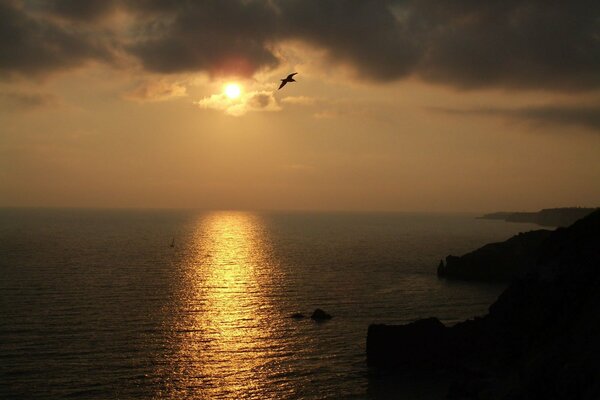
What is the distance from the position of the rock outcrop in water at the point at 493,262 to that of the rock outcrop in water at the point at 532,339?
57726 millimetres

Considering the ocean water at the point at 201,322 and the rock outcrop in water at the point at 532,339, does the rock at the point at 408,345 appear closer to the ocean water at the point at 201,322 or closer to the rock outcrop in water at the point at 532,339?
the rock outcrop in water at the point at 532,339

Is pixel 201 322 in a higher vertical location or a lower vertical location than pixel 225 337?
Result: higher

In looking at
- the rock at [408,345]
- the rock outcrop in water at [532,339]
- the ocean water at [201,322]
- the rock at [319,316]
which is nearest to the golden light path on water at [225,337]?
the ocean water at [201,322]

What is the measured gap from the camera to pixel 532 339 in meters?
40.7

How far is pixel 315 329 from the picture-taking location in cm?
5872

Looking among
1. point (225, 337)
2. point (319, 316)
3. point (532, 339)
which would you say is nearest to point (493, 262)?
point (319, 316)

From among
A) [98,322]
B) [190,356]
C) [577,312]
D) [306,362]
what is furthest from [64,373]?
[577,312]

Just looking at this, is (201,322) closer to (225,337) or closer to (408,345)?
(225,337)

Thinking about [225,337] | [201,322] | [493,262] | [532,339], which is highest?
[532,339]

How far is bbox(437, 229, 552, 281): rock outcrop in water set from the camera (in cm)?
10306

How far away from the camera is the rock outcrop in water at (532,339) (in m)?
31.5

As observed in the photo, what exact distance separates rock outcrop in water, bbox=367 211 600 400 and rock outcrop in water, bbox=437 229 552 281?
57.7 m

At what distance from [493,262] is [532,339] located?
68.4 metres

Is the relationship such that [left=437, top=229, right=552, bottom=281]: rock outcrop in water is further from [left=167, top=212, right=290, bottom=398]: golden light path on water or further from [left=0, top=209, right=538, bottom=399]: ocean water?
[left=167, top=212, right=290, bottom=398]: golden light path on water
